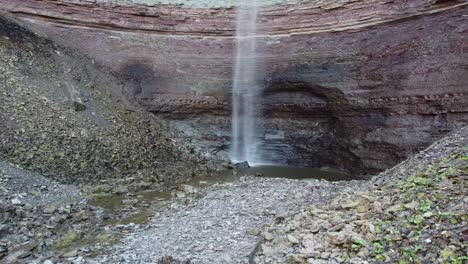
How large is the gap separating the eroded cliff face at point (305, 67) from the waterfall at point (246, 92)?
38 cm

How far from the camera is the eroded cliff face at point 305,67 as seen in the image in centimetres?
1177

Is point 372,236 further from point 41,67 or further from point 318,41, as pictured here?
point 41,67

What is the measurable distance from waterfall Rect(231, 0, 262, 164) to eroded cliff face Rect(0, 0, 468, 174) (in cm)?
38

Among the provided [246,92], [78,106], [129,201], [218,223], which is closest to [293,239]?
[218,223]

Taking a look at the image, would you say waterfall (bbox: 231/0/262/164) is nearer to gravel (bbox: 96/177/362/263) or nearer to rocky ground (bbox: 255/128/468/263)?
gravel (bbox: 96/177/362/263)

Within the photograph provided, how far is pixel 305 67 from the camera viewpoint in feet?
49.5

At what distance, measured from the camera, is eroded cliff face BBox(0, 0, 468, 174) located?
38.6 feet

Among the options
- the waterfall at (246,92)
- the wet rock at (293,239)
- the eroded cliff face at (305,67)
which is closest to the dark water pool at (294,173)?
the eroded cliff face at (305,67)

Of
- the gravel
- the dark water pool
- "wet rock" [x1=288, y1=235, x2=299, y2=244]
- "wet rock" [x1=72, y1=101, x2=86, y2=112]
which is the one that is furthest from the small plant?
"wet rock" [x1=72, y1=101, x2=86, y2=112]

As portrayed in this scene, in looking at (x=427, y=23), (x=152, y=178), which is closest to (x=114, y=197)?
(x=152, y=178)

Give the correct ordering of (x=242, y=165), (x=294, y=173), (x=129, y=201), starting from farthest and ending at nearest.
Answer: (x=242, y=165), (x=294, y=173), (x=129, y=201)

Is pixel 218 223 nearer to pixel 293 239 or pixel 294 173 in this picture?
pixel 293 239

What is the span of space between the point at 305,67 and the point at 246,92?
304 cm

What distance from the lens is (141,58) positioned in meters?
17.2
